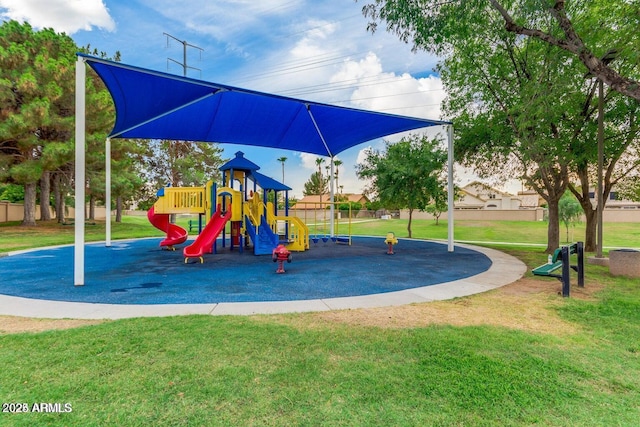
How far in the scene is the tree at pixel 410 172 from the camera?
50.7ft

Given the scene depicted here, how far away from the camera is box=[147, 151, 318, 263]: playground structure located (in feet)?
33.1

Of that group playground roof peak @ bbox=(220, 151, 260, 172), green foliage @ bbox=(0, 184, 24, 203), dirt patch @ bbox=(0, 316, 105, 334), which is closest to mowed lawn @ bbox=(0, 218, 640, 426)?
dirt patch @ bbox=(0, 316, 105, 334)

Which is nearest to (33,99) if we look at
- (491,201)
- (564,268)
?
(564,268)

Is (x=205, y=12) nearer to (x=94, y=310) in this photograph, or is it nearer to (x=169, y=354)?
(x=94, y=310)

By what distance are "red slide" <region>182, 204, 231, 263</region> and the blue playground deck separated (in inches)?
14.9

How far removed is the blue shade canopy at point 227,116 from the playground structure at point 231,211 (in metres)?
1.77

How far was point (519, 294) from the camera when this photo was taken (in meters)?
5.48

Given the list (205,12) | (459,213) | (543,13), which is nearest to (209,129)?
(205,12)

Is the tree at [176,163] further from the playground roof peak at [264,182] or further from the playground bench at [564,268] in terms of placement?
the playground bench at [564,268]

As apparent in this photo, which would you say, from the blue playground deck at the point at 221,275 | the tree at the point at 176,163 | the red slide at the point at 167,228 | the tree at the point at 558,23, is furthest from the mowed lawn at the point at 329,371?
the tree at the point at 176,163

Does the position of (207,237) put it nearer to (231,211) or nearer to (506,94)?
(231,211)

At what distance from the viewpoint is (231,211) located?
10.6 m

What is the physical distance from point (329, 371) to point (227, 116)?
987 cm

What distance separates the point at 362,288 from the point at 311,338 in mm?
2722
